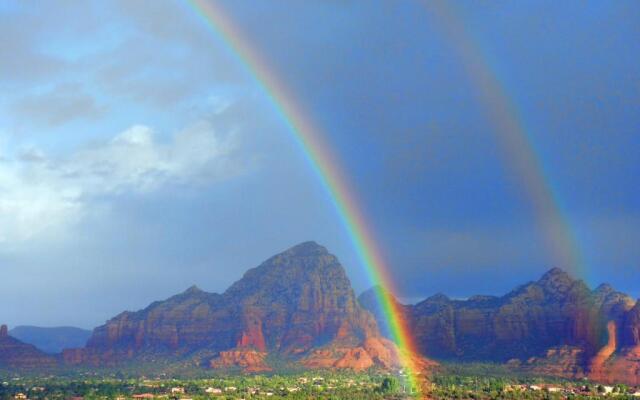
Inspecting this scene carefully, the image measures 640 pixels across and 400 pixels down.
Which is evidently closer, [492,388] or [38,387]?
[492,388]

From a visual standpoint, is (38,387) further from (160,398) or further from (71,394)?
(160,398)

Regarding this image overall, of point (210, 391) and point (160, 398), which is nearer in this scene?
point (160, 398)

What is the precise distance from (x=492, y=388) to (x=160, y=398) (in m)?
71.1

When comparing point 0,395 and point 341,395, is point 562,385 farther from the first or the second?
point 0,395

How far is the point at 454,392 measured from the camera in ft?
563

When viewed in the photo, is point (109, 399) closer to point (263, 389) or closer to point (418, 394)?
point (263, 389)

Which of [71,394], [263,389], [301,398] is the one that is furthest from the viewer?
[263,389]

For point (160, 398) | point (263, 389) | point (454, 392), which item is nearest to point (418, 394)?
point (454, 392)

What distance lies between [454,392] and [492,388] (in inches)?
577

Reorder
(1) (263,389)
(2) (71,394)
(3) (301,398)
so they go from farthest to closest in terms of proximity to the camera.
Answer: (1) (263,389) → (2) (71,394) → (3) (301,398)

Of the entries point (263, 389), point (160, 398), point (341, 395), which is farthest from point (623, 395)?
point (160, 398)

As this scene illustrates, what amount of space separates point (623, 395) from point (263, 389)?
77347 mm

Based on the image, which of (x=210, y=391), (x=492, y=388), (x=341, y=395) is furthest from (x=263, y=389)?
(x=492, y=388)

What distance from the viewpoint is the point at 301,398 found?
162 m
